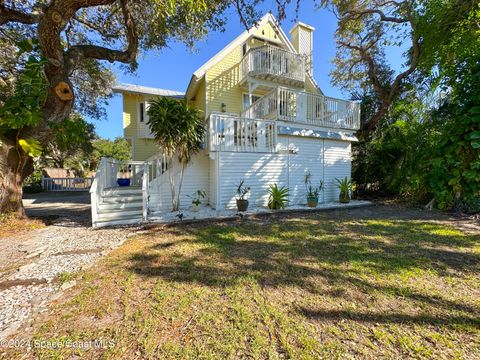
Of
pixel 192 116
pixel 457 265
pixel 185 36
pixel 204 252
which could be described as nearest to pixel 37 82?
pixel 192 116

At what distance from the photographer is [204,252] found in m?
3.52

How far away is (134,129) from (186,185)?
6.28 metres

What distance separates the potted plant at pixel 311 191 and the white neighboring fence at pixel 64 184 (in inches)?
652

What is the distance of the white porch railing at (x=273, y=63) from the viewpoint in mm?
9070

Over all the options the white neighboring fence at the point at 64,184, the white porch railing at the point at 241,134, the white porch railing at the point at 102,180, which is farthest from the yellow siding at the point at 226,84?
the white neighboring fence at the point at 64,184

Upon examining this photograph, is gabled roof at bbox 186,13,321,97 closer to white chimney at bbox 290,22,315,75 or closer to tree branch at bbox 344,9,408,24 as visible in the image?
white chimney at bbox 290,22,315,75

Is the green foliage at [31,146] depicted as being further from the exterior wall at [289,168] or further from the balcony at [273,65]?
the balcony at [273,65]

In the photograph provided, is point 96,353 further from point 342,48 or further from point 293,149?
point 342,48

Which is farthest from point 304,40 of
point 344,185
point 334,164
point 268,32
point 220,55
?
point 344,185

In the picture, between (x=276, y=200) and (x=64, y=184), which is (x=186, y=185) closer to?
(x=276, y=200)

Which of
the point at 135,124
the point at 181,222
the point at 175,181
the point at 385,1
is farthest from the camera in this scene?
the point at 135,124

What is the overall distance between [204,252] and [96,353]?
200cm

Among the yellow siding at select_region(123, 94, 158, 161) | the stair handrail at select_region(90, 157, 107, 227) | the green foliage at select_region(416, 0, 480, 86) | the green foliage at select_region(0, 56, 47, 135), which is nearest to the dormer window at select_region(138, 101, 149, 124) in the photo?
the yellow siding at select_region(123, 94, 158, 161)

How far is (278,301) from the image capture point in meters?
2.20
